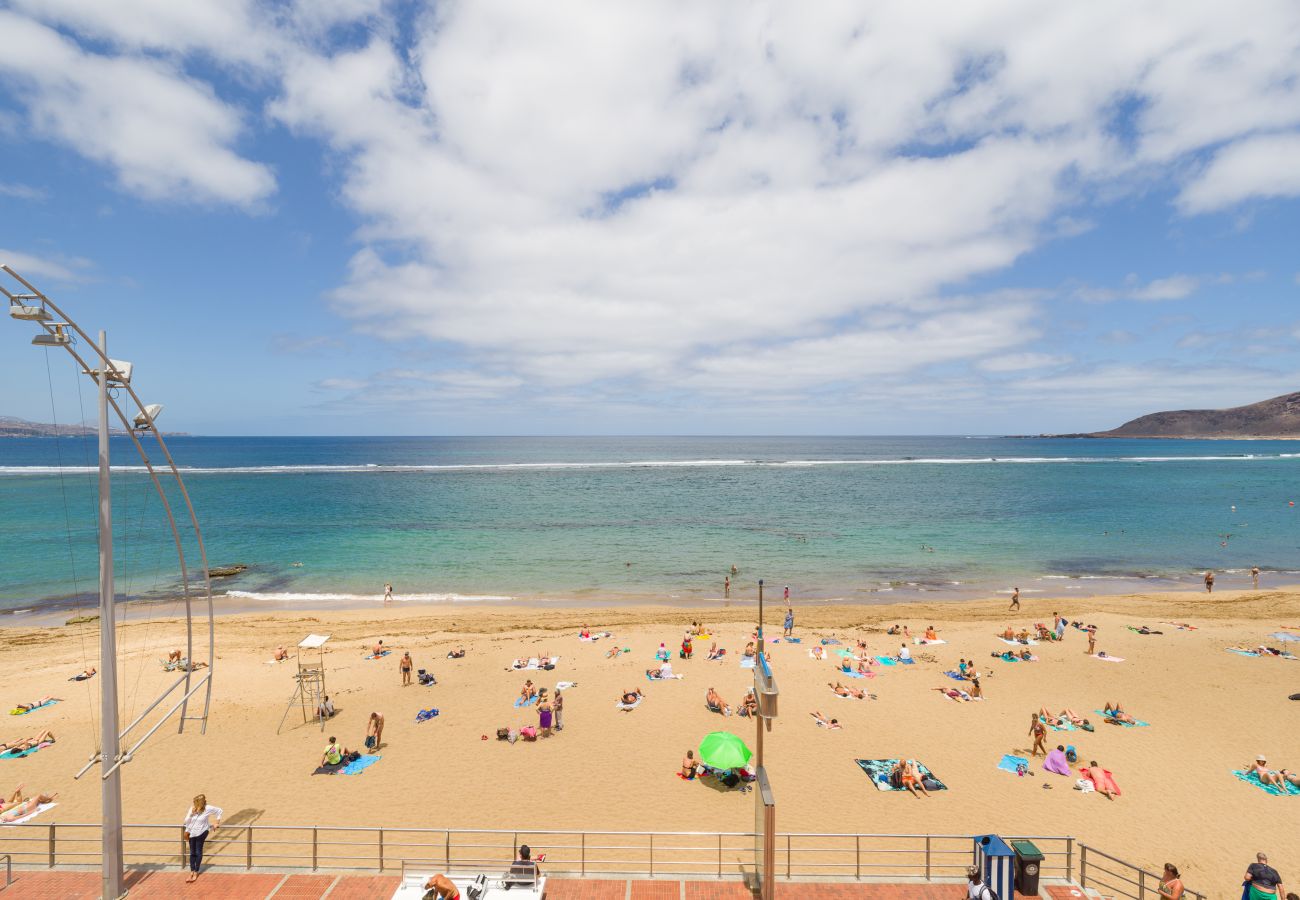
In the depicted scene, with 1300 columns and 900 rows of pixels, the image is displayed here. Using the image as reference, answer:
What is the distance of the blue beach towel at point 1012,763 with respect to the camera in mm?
15484

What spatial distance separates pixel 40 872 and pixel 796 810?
14758 millimetres

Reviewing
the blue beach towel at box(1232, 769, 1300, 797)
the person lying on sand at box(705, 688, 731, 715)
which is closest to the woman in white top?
the person lying on sand at box(705, 688, 731, 715)

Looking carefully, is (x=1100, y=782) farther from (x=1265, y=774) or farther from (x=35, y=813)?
(x=35, y=813)

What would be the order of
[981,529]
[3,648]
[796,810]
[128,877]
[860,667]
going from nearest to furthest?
1. [128,877]
2. [796,810]
3. [860,667]
4. [3,648]
5. [981,529]

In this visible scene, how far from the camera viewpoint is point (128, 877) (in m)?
10.5

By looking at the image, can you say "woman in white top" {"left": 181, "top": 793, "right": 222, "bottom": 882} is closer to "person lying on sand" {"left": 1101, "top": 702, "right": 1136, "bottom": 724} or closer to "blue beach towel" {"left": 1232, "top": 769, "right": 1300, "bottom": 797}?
"blue beach towel" {"left": 1232, "top": 769, "right": 1300, "bottom": 797}

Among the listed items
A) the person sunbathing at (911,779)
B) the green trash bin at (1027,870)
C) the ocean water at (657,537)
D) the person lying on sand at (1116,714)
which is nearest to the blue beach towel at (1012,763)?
the person sunbathing at (911,779)

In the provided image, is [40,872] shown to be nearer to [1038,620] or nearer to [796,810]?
[796,810]

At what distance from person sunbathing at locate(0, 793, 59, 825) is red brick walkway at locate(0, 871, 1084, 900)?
14.1 ft

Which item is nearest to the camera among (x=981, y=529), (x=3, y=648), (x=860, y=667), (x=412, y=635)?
(x=860, y=667)

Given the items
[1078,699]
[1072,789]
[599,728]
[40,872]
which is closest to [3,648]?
[40,872]

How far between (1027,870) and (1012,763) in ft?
23.8

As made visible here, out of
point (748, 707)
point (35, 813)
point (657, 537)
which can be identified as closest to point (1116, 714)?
point (748, 707)

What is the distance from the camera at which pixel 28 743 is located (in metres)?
16.9
